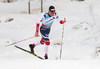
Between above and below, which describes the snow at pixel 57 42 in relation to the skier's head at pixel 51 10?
below

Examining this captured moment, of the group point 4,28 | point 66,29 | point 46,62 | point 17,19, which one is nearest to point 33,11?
point 17,19

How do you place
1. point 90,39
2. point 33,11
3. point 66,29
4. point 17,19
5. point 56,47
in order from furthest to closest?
point 33,11, point 17,19, point 66,29, point 90,39, point 56,47

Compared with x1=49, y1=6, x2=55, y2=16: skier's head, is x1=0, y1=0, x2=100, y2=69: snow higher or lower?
lower

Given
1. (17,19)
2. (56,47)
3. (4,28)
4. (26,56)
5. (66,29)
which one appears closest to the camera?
(26,56)

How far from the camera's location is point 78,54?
21.6ft

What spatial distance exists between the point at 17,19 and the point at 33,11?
2822 mm

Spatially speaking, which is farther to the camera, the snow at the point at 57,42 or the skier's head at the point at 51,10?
the skier's head at the point at 51,10

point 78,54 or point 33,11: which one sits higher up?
point 33,11

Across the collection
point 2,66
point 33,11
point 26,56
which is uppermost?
point 33,11

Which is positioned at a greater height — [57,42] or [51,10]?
[51,10]

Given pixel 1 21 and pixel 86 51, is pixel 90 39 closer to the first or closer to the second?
pixel 86 51

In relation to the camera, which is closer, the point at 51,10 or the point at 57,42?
the point at 51,10

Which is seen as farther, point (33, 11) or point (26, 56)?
point (33, 11)

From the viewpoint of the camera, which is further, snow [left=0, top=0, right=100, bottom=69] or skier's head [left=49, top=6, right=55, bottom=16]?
skier's head [left=49, top=6, right=55, bottom=16]
